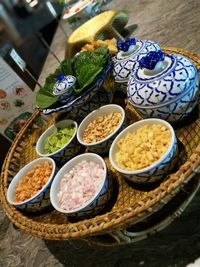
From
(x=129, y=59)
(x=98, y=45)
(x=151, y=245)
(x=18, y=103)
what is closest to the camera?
(x=151, y=245)

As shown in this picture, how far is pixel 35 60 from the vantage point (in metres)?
3.79

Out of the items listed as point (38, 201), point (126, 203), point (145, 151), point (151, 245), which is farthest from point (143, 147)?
point (38, 201)

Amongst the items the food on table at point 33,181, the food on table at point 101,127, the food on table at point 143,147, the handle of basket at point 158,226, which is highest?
the food on table at point 143,147

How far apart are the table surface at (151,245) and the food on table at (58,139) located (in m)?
0.45

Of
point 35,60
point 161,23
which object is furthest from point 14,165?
point 35,60

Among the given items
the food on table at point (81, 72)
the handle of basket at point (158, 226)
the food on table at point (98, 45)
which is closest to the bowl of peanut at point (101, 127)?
the food on table at point (81, 72)

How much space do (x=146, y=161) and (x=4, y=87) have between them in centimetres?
123

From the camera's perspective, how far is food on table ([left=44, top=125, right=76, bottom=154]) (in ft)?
5.13

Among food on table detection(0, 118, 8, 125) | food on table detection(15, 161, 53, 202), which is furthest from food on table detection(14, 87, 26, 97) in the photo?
food on table detection(15, 161, 53, 202)

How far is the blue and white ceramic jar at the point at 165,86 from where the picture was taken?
46.4 inches

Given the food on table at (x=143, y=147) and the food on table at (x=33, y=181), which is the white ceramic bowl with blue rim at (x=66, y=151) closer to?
the food on table at (x=33, y=181)

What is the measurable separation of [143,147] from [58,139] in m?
0.54

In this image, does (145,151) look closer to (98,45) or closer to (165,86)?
(165,86)

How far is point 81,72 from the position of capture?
159 centimetres
